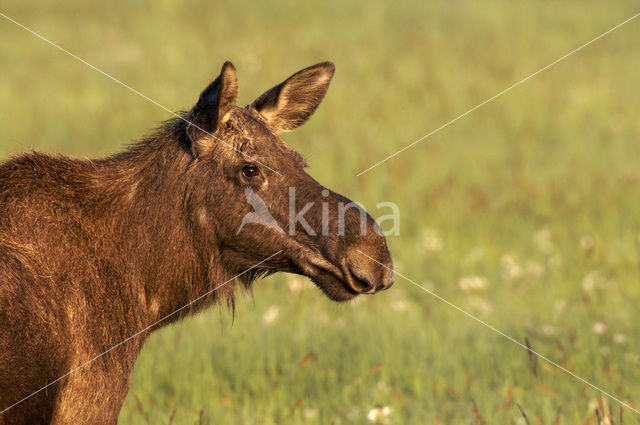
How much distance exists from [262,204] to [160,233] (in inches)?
20.7

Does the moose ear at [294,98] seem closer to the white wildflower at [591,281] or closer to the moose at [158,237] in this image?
the moose at [158,237]

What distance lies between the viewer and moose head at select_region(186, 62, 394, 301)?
174 inches

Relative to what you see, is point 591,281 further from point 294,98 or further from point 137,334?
point 137,334

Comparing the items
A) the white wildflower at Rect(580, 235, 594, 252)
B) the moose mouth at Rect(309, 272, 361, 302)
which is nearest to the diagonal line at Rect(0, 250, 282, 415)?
the moose mouth at Rect(309, 272, 361, 302)

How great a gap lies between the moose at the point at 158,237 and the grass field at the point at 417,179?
0.69 metres

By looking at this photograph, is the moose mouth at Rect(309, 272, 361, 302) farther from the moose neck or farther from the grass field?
the grass field

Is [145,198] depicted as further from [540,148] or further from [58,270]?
[540,148]

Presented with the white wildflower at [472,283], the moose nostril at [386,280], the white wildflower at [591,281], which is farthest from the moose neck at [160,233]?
the white wildflower at [591,281]

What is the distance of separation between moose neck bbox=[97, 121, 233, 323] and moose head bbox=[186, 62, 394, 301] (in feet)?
0.24

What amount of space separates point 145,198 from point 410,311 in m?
4.24

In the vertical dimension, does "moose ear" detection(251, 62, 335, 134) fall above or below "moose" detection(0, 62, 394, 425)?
above


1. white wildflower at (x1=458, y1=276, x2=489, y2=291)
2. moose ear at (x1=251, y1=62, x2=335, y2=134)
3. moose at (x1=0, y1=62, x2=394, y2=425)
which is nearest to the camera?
moose at (x1=0, y1=62, x2=394, y2=425)

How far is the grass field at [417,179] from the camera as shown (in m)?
6.23

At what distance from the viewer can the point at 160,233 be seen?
449cm
